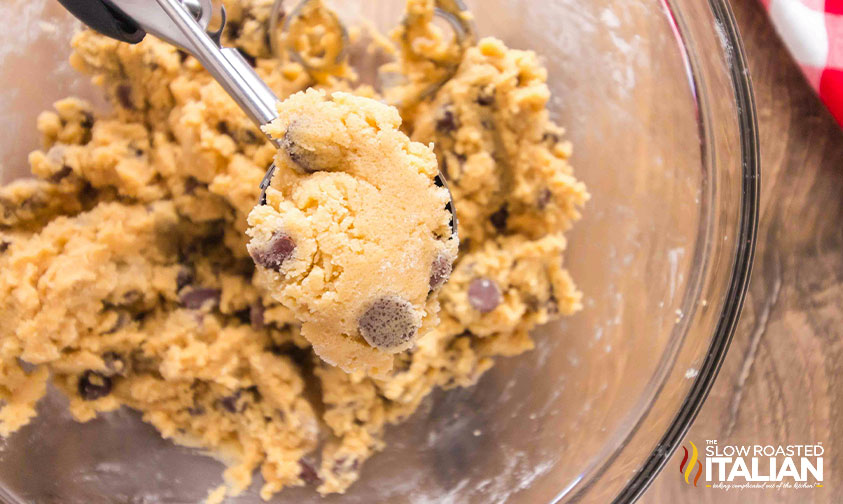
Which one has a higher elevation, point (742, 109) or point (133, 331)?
point (742, 109)

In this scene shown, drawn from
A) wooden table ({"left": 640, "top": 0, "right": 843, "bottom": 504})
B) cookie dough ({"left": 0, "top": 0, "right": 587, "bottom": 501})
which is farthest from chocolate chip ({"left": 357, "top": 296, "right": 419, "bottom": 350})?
wooden table ({"left": 640, "top": 0, "right": 843, "bottom": 504})

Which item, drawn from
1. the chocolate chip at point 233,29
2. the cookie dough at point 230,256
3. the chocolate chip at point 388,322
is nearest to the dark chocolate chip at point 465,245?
the cookie dough at point 230,256

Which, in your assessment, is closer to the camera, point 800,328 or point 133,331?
point 133,331

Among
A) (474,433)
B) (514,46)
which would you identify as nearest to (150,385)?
(474,433)

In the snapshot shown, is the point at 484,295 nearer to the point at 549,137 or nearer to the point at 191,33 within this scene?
the point at 549,137

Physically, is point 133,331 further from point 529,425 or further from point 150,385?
point 529,425

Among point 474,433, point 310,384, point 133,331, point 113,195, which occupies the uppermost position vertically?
point 113,195

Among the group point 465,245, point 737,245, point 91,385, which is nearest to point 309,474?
point 91,385

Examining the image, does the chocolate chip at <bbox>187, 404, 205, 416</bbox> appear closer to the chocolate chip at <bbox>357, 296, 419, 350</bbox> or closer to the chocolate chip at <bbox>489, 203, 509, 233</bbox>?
the chocolate chip at <bbox>357, 296, 419, 350</bbox>
